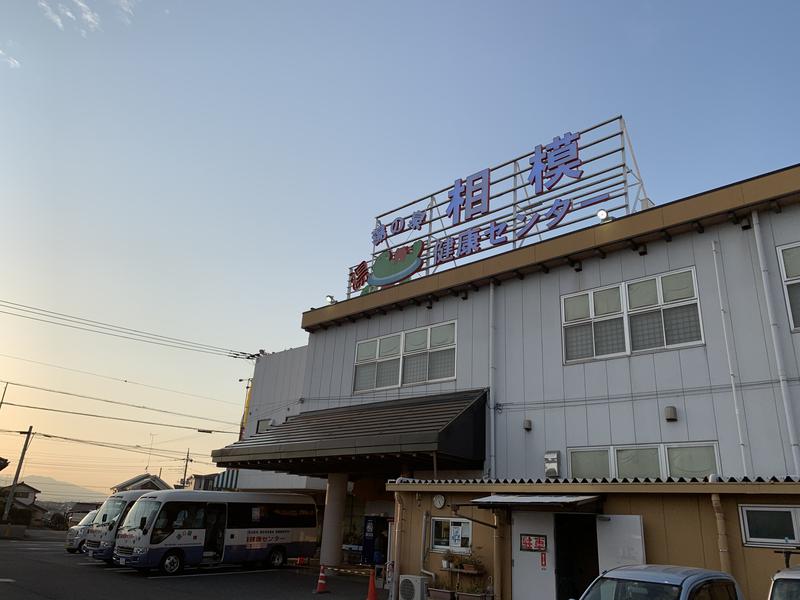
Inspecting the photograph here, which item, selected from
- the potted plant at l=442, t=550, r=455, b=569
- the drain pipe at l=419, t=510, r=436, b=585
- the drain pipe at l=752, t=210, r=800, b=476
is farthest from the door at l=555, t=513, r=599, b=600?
the drain pipe at l=752, t=210, r=800, b=476

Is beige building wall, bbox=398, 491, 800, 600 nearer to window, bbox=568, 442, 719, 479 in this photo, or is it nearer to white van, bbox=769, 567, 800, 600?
window, bbox=568, 442, 719, 479

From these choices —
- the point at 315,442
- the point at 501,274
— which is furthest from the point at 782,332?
the point at 315,442

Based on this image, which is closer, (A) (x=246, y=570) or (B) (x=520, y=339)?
(B) (x=520, y=339)

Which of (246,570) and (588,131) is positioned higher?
(588,131)

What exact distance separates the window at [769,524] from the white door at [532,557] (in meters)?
3.08

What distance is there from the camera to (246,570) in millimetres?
17672

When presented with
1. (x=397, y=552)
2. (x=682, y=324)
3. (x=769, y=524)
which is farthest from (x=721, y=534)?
(x=397, y=552)

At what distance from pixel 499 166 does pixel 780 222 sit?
7.85 metres

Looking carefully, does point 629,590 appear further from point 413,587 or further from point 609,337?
point 609,337

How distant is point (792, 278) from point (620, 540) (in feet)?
19.5

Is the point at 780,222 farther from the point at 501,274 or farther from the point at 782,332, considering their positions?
the point at 501,274

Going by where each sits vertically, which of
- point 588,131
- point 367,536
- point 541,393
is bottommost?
point 367,536

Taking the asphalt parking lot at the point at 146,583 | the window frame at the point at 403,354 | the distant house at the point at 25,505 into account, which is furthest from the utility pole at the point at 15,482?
the window frame at the point at 403,354

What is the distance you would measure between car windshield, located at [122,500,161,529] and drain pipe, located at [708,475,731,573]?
14.1 m
